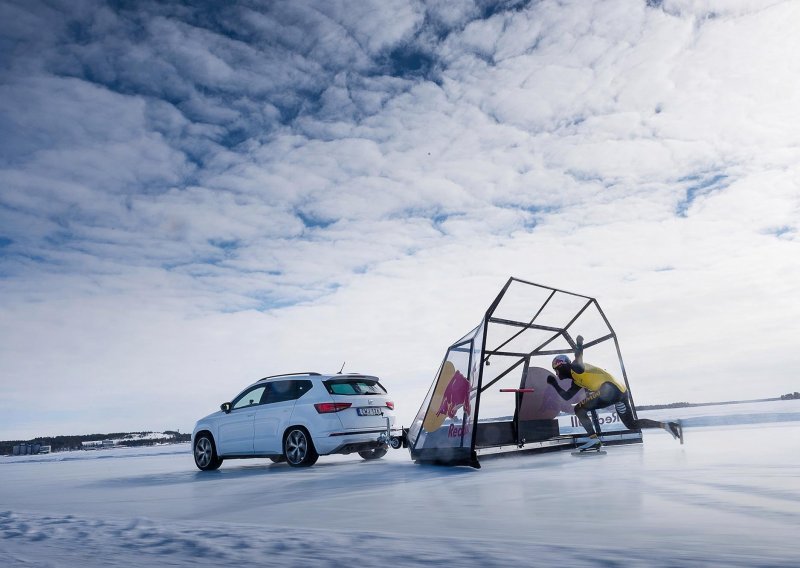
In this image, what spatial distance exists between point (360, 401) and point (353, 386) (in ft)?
1.21

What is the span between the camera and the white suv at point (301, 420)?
1122 centimetres

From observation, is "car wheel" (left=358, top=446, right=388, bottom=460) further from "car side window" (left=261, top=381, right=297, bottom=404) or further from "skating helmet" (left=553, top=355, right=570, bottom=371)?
"skating helmet" (left=553, top=355, right=570, bottom=371)

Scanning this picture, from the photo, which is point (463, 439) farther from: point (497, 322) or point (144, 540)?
point (144, 540)

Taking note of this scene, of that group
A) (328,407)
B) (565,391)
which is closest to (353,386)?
(328,407)

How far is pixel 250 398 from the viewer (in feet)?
40.7

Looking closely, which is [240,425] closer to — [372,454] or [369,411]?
[369,411]

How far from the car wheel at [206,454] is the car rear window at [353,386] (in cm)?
306

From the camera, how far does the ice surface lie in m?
3.69

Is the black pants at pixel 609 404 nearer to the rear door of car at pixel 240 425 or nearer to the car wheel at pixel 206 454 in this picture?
the rear door of car at pixel 240 425

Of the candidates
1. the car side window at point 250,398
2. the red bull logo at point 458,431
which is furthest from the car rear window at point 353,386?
the red bull logo at point 458,431

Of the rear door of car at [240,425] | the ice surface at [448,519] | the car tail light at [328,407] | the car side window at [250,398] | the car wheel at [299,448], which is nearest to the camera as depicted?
the ice surface at [448,519]

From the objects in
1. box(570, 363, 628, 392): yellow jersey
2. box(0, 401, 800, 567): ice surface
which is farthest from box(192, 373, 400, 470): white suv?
box(570, 363, 628, 392): yellow jersey

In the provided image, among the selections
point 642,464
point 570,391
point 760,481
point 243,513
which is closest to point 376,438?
point 570,391

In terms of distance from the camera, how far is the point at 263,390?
40.2 ft
